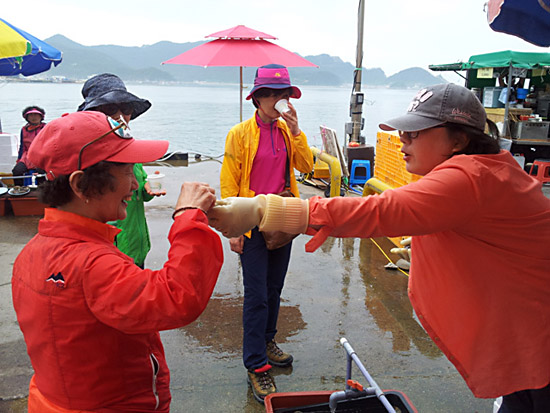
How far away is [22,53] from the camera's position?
18.6ft

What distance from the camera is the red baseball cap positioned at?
1.40 meters

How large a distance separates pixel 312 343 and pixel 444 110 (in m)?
2.58

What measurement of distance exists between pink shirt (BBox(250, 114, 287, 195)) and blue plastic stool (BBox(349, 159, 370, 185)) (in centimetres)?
662

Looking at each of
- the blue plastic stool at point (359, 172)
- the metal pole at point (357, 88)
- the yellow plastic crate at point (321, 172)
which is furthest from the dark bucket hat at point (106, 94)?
the metal pole at point (357, 88)

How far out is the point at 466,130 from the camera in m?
1.72

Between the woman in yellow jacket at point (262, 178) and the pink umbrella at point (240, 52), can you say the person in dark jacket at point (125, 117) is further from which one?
the pink umbrella at point (240, 52)

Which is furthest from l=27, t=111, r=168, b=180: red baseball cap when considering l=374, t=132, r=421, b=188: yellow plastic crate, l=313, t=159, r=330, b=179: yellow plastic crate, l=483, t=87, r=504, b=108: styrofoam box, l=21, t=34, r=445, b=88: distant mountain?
l=21, t=34, r=445, b=88: distant mountain

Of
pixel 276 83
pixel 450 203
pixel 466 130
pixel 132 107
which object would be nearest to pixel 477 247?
pixel 450 203

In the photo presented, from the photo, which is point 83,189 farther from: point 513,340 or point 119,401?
point 513,340

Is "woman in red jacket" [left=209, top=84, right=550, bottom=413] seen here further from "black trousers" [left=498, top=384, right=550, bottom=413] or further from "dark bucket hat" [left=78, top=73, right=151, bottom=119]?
"dark bucket hat" [left=78, top=73, right=151, bottom=119]

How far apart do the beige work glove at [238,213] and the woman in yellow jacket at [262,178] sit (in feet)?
4.46

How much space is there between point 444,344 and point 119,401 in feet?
4.19

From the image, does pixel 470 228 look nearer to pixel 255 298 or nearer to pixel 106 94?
pixel 255 298

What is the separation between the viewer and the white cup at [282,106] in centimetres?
316
